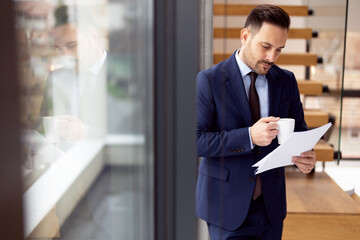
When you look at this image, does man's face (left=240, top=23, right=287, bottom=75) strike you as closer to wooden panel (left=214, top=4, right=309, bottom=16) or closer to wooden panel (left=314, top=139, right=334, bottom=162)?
wooden panel (left=214, top=4, right=309, bottom=16)

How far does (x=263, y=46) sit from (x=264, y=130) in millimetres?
248

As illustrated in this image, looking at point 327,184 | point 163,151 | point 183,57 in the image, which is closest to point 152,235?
point 163,151

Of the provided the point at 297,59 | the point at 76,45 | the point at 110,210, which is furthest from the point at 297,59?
the point at 76,45

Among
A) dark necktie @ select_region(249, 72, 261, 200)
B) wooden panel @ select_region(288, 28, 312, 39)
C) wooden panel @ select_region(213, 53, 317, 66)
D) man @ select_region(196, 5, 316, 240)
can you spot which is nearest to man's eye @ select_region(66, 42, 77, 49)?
man @ select_region(196, 5, 316, 240)

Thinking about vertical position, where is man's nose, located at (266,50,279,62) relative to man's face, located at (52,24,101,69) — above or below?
below

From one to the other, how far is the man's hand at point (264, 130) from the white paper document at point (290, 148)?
5 centimetres

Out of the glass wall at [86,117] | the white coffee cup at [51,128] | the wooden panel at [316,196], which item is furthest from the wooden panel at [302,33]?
the white coffee cup at [51,128]

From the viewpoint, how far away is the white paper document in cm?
106

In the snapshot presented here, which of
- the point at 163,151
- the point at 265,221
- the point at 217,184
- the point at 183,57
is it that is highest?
the point at 183,57

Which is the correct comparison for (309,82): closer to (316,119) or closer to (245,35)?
(316,119)

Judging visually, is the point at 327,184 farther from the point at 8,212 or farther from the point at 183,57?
the point at 8,212

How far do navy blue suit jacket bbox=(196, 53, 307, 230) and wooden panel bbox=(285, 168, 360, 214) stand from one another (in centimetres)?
76

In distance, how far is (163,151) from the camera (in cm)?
61

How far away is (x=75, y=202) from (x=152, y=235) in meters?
0.29
